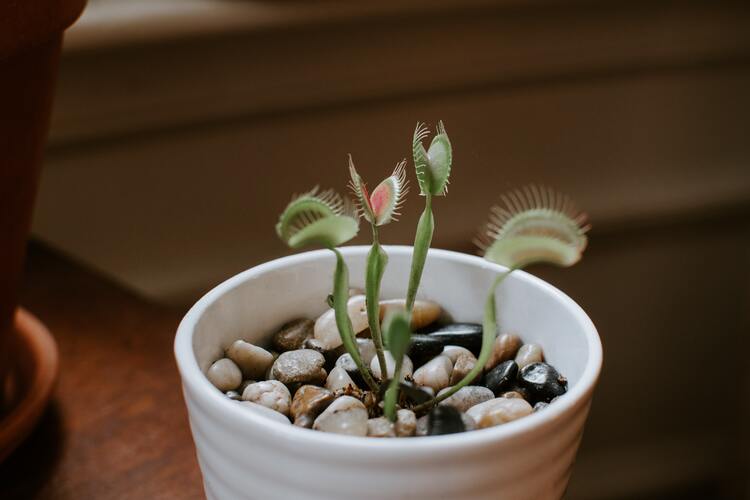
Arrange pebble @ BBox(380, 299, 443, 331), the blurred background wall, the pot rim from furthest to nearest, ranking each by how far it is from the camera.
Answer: the blurred background wall, pebble @ BBox(380, 299, 443, 331), the pot rim

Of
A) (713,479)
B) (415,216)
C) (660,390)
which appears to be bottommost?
(713,479)

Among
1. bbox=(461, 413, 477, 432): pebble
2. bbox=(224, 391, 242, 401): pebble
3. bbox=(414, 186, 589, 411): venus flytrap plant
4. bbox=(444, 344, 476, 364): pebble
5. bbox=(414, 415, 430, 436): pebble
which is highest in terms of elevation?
bbox=(414, 186, 589, 411): venus flytrap plant

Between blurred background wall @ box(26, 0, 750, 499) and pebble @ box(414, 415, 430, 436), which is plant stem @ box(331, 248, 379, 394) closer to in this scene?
pebble @ box(414, 415, 430, 436)

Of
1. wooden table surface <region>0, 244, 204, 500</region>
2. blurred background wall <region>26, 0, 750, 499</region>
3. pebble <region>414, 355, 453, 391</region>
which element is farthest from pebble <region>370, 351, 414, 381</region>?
blurred background wall <region>26, 0, 750, 499</region>

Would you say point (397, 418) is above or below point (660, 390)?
above

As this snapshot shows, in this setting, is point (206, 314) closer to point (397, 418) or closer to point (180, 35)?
point (397, 418)

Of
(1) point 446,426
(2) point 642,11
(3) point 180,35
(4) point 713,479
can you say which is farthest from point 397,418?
(4) point 713,479

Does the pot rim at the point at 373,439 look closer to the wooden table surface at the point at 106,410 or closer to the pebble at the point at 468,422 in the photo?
the pebble at the point at 468,422
